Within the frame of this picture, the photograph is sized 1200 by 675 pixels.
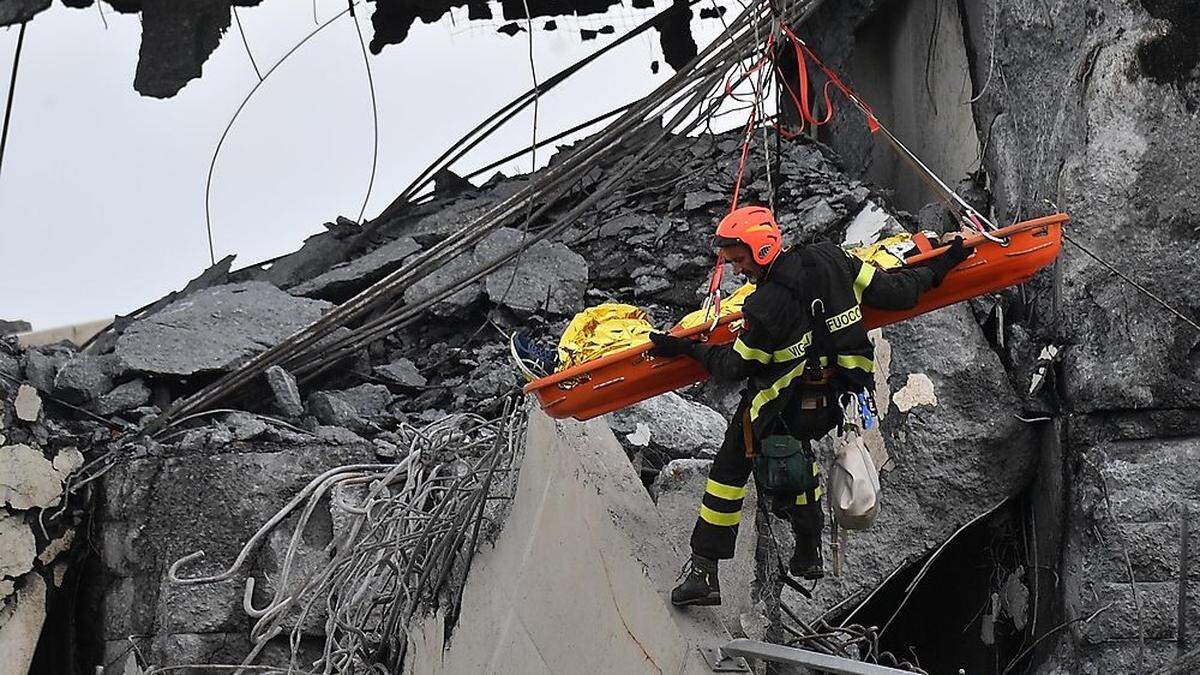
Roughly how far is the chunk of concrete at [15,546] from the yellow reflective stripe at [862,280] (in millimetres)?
4947

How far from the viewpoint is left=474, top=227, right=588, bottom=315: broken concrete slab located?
948 centimetres

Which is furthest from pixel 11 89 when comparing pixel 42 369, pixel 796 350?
pixel 796 350

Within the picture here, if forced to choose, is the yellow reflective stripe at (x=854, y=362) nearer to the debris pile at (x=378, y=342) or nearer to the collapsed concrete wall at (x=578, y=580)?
the collapsed concrete wall at (x=578, y=580)

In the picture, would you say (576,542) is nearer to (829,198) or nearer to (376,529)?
(376,529)

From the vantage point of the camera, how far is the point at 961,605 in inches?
346

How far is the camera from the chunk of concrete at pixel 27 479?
27.1 feet

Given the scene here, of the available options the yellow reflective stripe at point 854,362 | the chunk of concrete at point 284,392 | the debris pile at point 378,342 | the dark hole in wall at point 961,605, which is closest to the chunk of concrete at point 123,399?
the debris pile at point 378,342

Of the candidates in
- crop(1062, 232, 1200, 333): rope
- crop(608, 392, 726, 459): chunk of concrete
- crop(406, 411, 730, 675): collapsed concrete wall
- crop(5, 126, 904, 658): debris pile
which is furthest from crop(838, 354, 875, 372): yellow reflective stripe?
crop(1062, 232, 1200, 333): rope

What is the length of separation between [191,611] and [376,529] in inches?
57.8

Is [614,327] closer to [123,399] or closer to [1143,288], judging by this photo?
[1143,288]

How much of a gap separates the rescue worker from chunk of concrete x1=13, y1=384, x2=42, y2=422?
174 inches

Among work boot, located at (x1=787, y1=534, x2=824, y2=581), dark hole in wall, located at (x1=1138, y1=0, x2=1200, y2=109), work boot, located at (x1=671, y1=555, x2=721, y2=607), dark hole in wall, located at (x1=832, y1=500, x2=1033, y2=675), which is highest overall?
dark hole in wall, located at (x1=1138, y1=0, x2=1200, y2=109)

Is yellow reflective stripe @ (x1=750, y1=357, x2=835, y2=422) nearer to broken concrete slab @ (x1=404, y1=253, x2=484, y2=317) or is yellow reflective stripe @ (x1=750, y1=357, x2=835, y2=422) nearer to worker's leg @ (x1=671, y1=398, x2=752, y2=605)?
worker's leg @ (x1=671, y1=398, x2=752, y2=605)

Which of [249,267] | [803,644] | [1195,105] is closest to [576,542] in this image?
[803,644]
